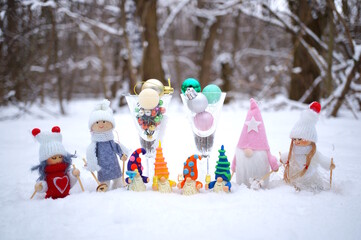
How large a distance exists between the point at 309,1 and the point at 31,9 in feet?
16.4

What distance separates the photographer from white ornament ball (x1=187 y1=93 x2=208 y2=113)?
74.7 inches

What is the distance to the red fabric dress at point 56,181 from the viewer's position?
5.92 ft

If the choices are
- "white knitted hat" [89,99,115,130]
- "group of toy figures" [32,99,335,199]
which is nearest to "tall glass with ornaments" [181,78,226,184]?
"group of toy figures" [32,99,335,199]

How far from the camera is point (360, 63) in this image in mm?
3994

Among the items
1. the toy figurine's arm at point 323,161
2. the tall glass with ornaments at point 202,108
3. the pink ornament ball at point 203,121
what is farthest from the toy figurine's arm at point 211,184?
the toy figurine's arm at point 323,161

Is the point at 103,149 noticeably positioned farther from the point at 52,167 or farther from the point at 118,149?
the point at 52,167

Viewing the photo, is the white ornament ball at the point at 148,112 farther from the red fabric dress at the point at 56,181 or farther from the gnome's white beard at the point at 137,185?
the red fabric dress at the point at 56,181

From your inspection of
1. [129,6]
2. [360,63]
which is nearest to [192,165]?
[360,63]

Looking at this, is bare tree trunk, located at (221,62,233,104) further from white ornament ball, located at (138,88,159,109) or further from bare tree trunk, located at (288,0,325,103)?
white ornament ball, located at (138,88,159,109)

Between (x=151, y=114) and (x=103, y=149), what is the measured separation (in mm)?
447

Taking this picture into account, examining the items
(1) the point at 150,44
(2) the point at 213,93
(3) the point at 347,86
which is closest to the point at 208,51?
(1) the point at 150,44

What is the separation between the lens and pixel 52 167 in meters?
1.83

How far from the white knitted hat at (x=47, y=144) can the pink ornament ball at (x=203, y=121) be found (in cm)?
100

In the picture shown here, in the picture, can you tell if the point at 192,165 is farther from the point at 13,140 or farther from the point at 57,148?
the point at 13,140
